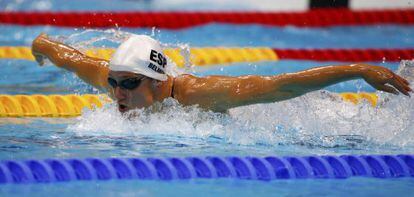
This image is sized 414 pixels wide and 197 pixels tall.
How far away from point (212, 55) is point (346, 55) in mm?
1153

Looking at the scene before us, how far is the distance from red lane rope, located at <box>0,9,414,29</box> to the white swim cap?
4.27 m

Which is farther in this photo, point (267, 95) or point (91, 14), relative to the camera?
point (91, 14)

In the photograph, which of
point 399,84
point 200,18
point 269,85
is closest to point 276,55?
point 200,18

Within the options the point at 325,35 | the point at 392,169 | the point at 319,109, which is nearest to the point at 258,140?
the point at 319,109

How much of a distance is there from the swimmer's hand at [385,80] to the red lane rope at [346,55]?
3.64 metres

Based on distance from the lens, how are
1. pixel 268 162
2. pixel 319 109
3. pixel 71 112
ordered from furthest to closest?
1. pixel 71 112
2. pixel 319 109
3. pixel 268 162

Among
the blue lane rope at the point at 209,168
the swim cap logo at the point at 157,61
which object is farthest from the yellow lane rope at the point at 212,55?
the blue lane rope at the point at 209,168

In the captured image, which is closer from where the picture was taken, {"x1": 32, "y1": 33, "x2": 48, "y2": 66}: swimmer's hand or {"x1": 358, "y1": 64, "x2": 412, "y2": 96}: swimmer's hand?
{"x1": 358, "y1": 64, "x2": 412, "y2": 96}: swimmer's hand

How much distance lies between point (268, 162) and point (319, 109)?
102 centimetres

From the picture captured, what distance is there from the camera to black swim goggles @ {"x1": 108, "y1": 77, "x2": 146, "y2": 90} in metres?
3.84

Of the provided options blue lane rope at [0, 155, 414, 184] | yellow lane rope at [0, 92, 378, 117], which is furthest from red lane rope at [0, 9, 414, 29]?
blue lane rope at [0, 155, 414, 184]

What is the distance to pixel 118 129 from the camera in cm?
417

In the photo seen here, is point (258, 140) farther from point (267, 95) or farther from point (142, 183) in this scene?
point (142, 183)

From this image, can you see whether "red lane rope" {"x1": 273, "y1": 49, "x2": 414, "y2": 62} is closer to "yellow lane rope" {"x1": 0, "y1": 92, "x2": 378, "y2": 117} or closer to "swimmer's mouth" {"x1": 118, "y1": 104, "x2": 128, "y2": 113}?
"yellow lane rope" {"x1": 0, "y1": 92, "x2": 378, "y2": 117}
